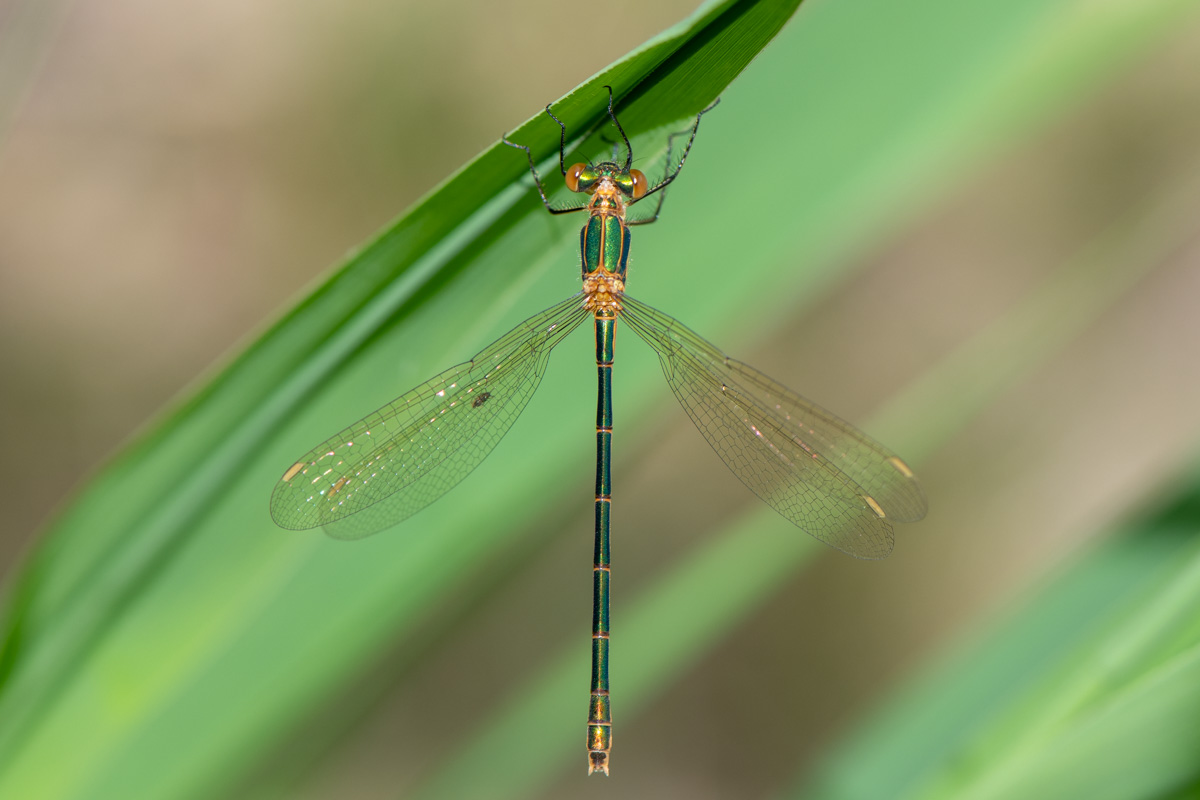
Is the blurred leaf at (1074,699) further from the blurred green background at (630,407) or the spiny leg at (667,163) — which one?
the spiny leg at (667,163)

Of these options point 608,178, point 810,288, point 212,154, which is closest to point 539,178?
point 608,178

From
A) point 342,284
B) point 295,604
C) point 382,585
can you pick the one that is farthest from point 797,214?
point 295,604

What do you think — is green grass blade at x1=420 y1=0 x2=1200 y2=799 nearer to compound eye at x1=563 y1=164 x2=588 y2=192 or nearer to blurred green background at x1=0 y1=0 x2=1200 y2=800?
blurred green background at x1=0 y1=0 x2=1200 y2=800

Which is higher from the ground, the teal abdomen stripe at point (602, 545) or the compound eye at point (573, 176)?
the compound eye at point (573, 176)

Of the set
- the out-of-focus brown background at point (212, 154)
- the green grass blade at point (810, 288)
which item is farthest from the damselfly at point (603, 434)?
the out-of-focus brown background at point (212, 154)

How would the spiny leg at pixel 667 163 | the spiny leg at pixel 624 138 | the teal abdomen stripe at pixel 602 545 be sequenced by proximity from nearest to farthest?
the spiny leg at pixel 624 138
the spiny leg at pixel 667 163
the teal abdomen stripe at pixel 602 545

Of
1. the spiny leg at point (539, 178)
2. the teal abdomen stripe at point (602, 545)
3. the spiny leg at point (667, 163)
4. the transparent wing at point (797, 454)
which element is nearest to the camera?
the spiny leg at point (539, 178)

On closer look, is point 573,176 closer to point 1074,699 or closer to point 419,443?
point 419,443

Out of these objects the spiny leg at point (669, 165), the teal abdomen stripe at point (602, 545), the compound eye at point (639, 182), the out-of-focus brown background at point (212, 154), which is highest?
the out-of-focus brown background at point (212, 154)
